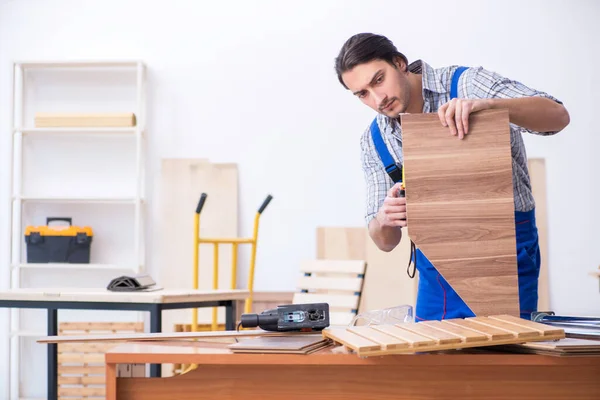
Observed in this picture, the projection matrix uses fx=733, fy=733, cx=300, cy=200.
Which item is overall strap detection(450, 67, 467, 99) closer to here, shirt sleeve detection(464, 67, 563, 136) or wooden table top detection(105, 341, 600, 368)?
shirt sleeve detection(464, 67, 563, 136)

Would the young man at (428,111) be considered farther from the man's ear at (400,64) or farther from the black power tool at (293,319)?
the black power tool at (293,319)

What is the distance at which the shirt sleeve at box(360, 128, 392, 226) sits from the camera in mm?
2057

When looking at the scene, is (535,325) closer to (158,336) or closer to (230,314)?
(158,336)

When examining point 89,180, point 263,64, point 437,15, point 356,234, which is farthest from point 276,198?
point 437,15

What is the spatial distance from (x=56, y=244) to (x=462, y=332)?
374cm

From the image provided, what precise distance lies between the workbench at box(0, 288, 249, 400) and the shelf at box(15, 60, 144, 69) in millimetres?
1859

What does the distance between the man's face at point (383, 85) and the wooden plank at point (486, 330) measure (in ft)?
2.28

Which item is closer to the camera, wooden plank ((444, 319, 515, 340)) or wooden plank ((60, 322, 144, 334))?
wooden plank ((444, 319, 515, 340))

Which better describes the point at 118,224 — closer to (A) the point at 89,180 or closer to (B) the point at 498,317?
(A) the point at 89,180

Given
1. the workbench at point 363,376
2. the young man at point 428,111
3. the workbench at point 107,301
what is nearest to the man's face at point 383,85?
the young man at point 428,111

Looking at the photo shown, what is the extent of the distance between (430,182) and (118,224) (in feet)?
11.6

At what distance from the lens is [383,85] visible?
75.0 inches

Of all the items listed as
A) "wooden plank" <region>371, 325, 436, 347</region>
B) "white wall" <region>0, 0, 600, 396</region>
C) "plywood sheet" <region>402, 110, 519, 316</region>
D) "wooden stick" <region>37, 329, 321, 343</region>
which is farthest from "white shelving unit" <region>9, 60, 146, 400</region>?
"wooden plank" <region>371, 325, 436, 347</region>

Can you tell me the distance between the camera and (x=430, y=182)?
5.08 feet
